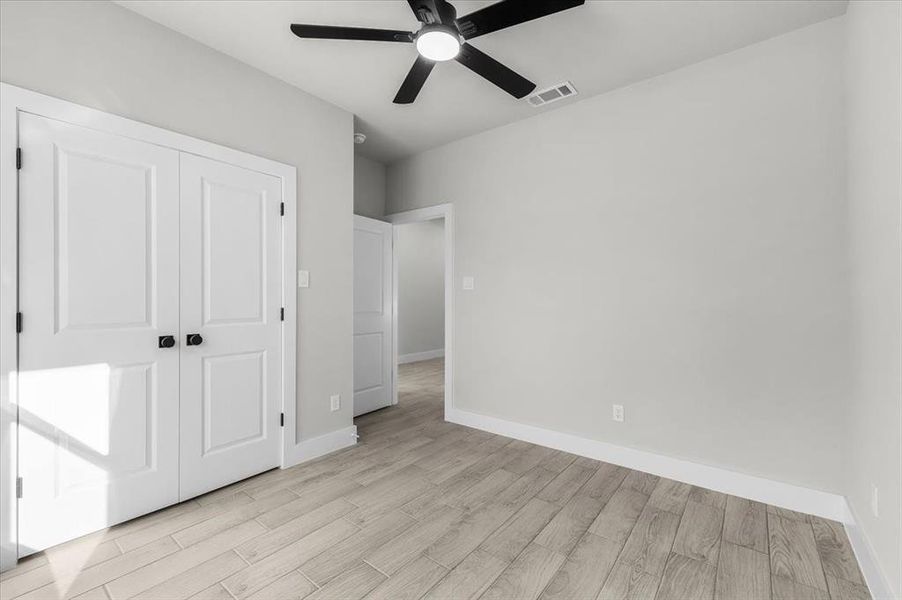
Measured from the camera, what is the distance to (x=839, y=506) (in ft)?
7.15

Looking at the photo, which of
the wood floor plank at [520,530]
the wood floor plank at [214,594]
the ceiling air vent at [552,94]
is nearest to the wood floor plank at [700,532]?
the wood floor plank at [520,530]

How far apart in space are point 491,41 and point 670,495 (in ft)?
9.99

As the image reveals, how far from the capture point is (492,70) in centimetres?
204

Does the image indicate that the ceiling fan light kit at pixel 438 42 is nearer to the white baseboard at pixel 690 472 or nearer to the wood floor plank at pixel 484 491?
the wood floor plank at pixel 484 491

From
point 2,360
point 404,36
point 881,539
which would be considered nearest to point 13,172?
point 2,360

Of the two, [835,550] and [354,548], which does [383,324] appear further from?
[835,550]

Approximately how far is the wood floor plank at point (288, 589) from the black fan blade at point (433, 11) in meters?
2.50

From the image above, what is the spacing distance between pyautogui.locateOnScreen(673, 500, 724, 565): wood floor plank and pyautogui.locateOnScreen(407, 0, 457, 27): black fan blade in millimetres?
2729

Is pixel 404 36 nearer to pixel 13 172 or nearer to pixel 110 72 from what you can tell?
pixel 110 72

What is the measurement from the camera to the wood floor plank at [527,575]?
163 centimetres

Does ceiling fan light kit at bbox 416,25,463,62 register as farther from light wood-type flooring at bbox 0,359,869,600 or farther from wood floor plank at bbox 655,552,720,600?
wood floor plank at bbox 655,552,720,600

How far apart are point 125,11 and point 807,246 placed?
13.3 ft

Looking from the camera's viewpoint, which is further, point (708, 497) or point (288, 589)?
point (708, 497)

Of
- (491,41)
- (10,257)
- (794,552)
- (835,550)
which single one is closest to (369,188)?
(491,41)
